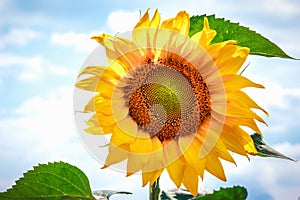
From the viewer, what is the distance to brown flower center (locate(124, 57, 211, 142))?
4.91ft

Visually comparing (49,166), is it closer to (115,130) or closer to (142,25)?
(115,130)

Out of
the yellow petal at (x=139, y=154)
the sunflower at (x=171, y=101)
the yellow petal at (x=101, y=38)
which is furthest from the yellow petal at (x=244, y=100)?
the yellow petal at (x=101, y=38)

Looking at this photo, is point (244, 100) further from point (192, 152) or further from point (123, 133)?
point (123, 133)

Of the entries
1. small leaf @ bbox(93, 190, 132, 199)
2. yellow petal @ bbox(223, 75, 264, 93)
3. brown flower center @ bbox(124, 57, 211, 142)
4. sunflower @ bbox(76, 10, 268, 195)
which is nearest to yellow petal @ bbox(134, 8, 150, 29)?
sunflower @ bbox(76, 10, 268, 195)

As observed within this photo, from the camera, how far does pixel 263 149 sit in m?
1.52

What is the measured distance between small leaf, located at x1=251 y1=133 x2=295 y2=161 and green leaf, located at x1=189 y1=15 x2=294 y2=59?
20cm

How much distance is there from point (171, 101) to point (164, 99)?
0.07 feet

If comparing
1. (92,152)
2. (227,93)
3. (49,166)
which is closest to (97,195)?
(49,166)

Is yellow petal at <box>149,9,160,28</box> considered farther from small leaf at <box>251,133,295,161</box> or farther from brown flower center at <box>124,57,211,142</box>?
small leaf at <box>251,133,295,161</box>

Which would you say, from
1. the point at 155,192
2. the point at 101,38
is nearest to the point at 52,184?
the point at 155,192

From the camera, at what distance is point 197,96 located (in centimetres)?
154

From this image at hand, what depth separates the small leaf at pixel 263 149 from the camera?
4.91 ft

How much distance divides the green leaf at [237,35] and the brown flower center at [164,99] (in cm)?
11

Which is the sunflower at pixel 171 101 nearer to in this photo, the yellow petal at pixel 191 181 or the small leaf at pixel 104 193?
the yellow petal at pixel 191 181
